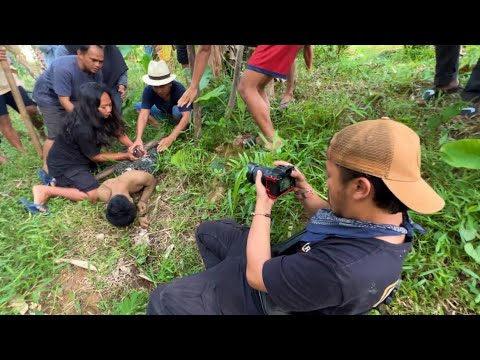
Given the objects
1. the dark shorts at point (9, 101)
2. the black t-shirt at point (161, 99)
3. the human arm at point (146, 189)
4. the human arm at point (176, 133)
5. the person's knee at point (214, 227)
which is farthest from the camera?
the dark shorts at point (9, 101)

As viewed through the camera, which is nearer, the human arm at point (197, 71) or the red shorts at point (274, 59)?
the red shorts at point (274, 59)

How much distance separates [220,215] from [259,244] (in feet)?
3.96

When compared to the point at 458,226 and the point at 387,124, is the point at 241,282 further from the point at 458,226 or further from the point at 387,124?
the point at 458,226

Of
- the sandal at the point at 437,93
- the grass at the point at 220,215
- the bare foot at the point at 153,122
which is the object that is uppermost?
the sandal at the point at 437,93

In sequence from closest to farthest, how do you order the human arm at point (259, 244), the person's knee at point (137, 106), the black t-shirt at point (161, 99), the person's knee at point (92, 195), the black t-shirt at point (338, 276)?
the black t-shirt at point (338, 276) < the human arm at point (259, 244) < the person's knee at point (92, 195) < the black t-shirt at point (161, 99) < the person's knee at point (137, 106)

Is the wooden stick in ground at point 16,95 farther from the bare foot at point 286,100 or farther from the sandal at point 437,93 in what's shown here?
the sandal at point 437,93

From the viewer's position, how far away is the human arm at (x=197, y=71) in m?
2.75

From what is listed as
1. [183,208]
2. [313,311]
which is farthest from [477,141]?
[183,208]

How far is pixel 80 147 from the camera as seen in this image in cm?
318

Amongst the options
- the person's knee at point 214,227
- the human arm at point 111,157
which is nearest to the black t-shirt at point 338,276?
the person's knee at point 214,227

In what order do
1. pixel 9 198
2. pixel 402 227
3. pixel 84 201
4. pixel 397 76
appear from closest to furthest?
pixel 402 227 < pixel 84 201 < pixel 9 198 < pixel 397 76

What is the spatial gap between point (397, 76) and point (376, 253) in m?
3.13

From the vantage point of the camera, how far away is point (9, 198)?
10.9 ft

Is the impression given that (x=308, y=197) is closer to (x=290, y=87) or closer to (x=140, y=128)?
(x=290, y=87)
